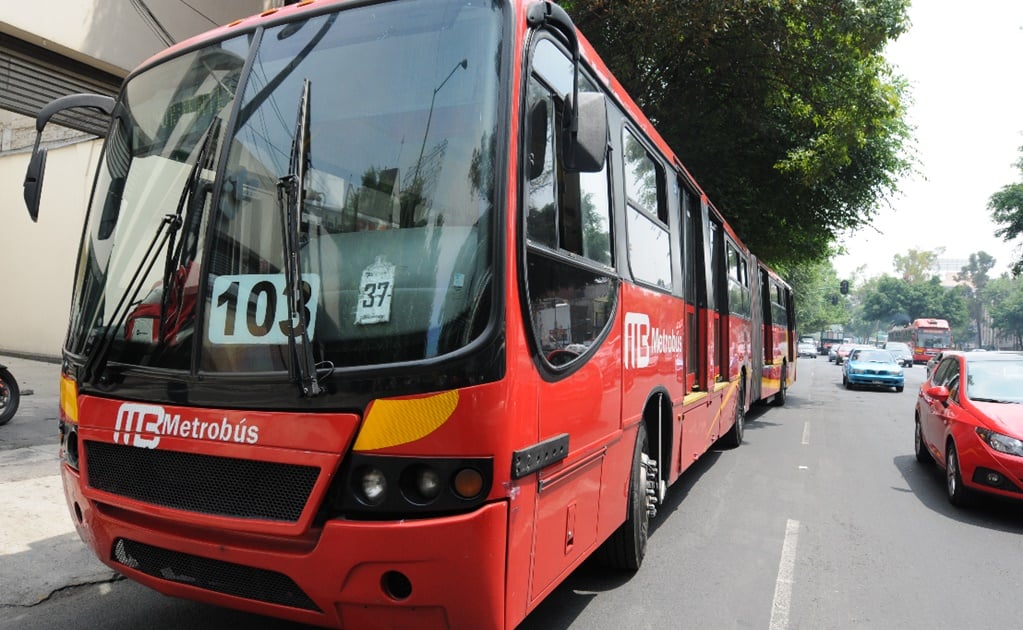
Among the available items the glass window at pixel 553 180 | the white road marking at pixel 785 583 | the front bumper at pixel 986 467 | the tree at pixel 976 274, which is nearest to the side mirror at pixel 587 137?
the glass window at pixel 553 180

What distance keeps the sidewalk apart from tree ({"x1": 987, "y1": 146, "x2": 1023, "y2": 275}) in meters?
32.7

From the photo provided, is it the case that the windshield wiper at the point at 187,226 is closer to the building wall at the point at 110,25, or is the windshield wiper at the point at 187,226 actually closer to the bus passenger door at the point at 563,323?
the bus passenger door at the point at 563,323

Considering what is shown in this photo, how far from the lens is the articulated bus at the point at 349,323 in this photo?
2.70 meters

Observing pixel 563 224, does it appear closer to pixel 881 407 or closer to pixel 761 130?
Result: pixel 761 130

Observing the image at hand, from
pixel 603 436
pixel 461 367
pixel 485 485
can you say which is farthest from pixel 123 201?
pixel 603 436

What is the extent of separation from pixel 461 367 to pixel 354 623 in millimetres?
1078

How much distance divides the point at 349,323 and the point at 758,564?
378cm

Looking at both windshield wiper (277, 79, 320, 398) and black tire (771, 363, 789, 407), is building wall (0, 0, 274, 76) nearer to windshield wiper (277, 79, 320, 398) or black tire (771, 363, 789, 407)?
windshield wiper (277, 79, 320, 398)

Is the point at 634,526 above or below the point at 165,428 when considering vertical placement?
below

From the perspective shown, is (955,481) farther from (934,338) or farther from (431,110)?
(934,338)

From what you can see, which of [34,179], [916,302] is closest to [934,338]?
[916,302]

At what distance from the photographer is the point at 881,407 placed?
18047 mm

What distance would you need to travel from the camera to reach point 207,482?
2947mm

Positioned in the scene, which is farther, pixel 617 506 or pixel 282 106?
pixel 617 506
